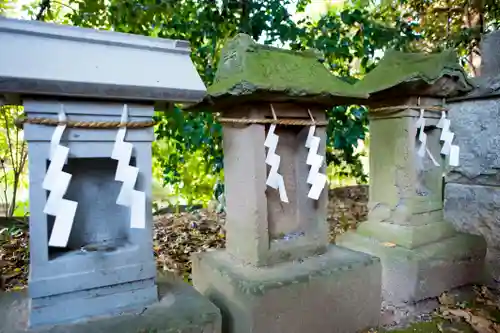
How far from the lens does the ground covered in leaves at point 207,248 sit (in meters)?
2.04

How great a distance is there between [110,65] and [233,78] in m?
0.58

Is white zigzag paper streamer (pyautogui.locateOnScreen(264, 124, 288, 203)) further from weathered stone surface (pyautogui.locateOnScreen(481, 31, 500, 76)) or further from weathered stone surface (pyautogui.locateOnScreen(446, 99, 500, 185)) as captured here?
weathered stone surface (pyautogui.locateOnScreen(481, 31, 500, 76))

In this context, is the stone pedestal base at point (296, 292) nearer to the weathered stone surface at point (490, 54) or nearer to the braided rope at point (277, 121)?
the braided rope at point (277, 121)

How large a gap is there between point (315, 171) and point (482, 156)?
5.47ft

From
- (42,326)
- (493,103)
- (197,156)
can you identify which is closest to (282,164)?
(42,326)

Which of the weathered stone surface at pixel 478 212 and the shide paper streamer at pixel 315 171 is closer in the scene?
the shide paper streamer at pixel 315 171

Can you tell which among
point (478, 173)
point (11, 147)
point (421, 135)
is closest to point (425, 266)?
point (421, 135)

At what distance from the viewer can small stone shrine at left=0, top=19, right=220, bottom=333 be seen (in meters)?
1.22

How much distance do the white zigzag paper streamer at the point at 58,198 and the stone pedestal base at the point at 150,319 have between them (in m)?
0.33

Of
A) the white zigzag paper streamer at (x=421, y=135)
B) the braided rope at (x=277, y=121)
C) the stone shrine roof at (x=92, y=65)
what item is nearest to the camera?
the stone shrine roof at (x=92, y=65)

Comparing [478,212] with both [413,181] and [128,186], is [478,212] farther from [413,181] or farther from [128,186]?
[128,186]

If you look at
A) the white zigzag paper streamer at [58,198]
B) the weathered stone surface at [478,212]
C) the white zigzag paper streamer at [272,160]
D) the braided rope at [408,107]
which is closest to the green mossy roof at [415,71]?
the braided rope at [408,107]

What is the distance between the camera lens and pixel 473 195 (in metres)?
2.81

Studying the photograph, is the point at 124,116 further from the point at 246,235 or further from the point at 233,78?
the point at 246,235
